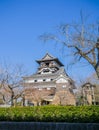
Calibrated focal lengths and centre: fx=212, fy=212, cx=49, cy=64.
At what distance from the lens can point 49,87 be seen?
40.9 metres

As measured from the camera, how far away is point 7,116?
1182cm

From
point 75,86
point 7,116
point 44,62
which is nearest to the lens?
point 7,116

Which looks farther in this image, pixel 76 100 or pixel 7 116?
pixel 76 100

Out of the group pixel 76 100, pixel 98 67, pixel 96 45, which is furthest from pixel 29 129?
pixel 76 100

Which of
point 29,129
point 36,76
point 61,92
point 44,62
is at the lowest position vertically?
point 29,129

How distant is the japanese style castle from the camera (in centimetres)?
3750

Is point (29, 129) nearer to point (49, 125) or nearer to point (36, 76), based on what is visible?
point (49, 125)

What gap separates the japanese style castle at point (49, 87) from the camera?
123 ft

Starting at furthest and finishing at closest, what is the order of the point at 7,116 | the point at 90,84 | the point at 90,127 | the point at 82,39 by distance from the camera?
the point at 90,84
the point at 82,39
the point at 7,116
the point at 90,127

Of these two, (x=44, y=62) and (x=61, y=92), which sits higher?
(x=44, y=62)

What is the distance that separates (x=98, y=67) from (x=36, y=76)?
30.8m

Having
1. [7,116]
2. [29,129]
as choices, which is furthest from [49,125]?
[7,116]

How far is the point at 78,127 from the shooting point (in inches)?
352

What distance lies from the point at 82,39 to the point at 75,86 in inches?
1170
